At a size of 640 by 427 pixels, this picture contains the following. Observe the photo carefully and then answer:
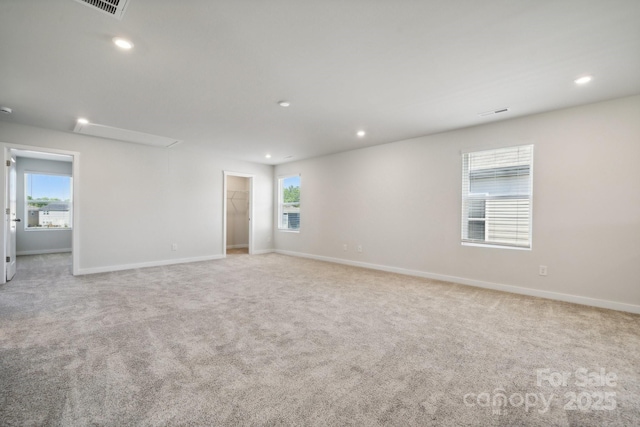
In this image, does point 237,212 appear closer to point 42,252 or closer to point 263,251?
point 263,251

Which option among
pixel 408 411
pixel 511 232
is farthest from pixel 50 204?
pixel 511 232

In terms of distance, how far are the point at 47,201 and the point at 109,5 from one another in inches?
330

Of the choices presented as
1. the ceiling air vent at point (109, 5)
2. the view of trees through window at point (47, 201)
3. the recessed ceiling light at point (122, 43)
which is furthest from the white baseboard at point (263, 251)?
the ceiling air vent at point (109, 5)

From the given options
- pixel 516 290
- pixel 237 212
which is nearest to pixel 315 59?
pixel 516 290

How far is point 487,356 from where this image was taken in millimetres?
2182

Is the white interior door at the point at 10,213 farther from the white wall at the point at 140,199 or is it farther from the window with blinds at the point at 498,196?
the window with blinds at the point at 498,196

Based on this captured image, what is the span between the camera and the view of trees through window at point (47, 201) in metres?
7.33

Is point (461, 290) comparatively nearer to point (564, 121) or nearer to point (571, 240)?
point (571, 240)

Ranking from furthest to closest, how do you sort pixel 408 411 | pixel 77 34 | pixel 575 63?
1. pixel 575 63
2. pixel 77 34
3. pixel 408 411

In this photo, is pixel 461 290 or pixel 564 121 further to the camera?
pixel 461 290

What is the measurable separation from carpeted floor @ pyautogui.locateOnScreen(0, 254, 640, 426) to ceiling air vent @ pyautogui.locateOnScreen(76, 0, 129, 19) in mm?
2488

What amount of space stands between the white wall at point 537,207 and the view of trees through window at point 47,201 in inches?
313

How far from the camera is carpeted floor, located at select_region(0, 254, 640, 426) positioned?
156 cm

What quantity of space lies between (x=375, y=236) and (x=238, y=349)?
3.85 meters
